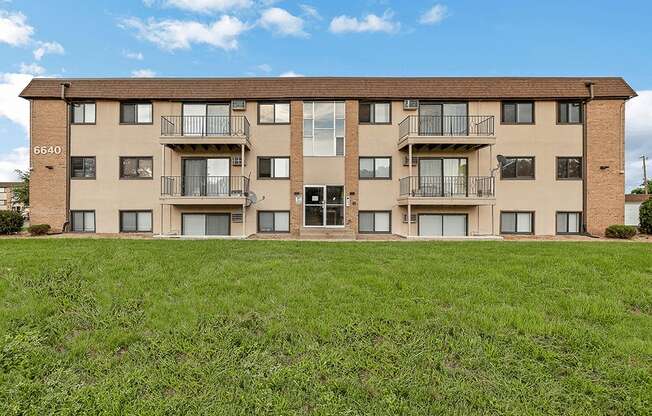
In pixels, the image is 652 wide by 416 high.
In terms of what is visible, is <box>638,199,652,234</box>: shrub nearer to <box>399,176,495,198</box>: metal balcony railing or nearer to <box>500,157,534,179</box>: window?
<box>500,157,534,179</box>: window

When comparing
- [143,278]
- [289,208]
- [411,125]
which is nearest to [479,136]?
A: [411,125]

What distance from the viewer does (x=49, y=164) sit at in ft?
56.7

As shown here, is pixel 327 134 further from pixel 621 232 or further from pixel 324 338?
pixel 621 232

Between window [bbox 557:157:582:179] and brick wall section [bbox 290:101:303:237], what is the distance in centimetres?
1320

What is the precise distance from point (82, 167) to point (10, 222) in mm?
3913

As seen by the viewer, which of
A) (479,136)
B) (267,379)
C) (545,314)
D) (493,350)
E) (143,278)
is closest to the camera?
(267,379)

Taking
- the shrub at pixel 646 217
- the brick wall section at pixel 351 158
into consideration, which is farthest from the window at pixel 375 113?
the shrub at pixel 646 217

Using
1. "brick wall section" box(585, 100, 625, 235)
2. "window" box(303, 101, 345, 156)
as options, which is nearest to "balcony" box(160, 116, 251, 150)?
"window" box(303, 101, 345, 156)

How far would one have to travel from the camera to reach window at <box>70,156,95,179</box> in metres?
17.4

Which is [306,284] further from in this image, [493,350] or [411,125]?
[411,125]

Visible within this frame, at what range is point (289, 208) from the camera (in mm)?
17281

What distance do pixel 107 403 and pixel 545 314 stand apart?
19.6 ft

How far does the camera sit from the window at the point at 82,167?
17.4 meters

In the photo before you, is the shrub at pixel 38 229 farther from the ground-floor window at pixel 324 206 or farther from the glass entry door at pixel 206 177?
the ground-floor window at pixel 324 206
